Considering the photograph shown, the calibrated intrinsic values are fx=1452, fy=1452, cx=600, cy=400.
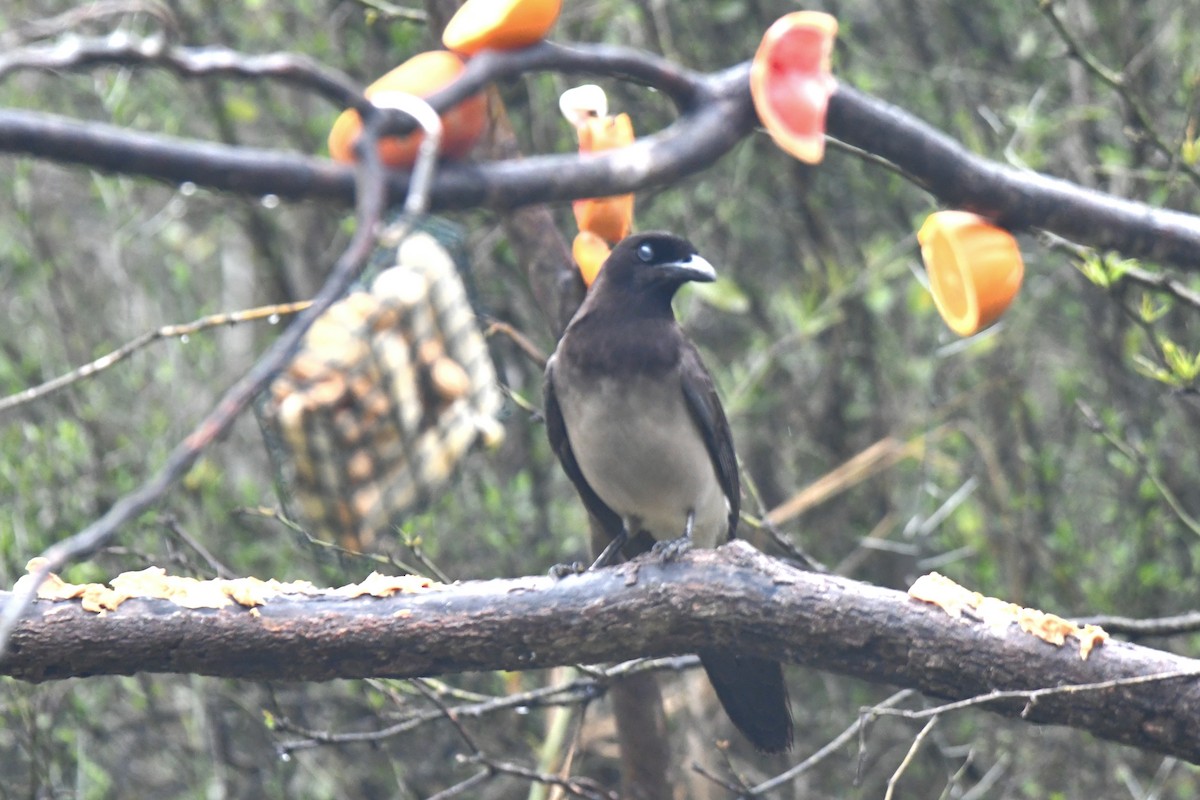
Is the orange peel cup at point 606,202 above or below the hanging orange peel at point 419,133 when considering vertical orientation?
below

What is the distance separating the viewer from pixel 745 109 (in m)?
2.81

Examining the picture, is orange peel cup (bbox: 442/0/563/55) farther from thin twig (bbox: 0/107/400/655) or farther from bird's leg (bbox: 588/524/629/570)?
bird's leg (bbox: 588/524/629/570)

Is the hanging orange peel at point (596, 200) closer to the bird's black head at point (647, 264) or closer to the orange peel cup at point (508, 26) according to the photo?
the bird's black head at point (647, 264)

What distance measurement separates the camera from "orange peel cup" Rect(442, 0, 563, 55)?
2.59 m

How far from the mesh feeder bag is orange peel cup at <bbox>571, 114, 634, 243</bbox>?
2.41 feet

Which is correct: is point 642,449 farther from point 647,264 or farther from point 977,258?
point 977,258

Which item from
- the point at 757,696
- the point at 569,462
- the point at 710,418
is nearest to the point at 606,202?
the point at 710,418

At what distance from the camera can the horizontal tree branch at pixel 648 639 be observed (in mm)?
3660

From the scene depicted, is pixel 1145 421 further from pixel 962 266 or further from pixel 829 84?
pixel 829 84

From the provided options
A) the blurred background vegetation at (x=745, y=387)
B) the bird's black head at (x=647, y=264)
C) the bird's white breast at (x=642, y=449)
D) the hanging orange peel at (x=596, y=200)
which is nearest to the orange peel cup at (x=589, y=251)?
the hanging orange peel at (x=596, y=200)

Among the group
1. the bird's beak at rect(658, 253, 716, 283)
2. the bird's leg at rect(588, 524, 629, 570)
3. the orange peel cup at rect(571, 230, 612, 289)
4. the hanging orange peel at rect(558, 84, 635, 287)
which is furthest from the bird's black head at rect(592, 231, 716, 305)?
the bird's leg at rect(588, 524, 629, 570)

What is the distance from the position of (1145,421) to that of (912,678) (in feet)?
14.7

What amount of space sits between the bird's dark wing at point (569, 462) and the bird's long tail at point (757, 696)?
4.45 ft

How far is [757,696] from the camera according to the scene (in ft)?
15.6
